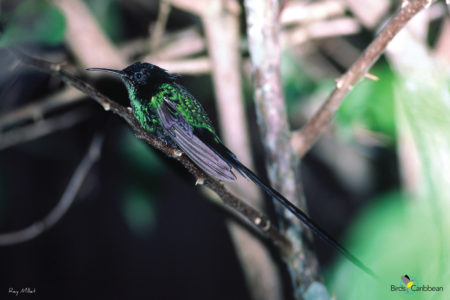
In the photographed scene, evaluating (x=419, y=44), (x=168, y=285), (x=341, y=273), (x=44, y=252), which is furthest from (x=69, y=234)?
(x=419, y=44)

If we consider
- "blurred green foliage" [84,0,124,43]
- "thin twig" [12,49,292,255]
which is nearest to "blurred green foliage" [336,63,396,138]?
"thin twig" [12,49,292,255]

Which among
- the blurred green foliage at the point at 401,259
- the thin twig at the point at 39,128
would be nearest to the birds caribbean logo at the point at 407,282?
the blurred green foliage at the point at 401,259

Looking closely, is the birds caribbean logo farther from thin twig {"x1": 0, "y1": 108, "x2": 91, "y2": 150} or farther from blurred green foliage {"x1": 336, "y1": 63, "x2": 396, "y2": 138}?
thin twig {"x1": 0, "y1": 108, "x2": 91, "y2": 150}

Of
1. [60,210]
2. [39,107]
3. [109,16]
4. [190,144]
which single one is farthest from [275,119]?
[109,16]

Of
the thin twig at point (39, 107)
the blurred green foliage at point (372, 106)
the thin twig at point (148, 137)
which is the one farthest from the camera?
the thin twig at point (39, 107)

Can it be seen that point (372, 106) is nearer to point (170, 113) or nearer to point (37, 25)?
point (170, 113)

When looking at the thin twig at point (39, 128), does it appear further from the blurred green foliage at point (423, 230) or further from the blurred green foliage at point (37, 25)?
the blurred green foliage at point (423, 230)
